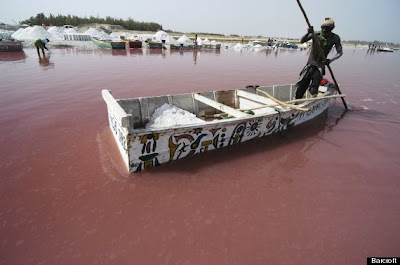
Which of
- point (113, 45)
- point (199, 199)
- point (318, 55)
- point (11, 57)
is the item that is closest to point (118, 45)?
point (113, 45)

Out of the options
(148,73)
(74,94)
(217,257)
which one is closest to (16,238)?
(217,257)

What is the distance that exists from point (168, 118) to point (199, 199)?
2257 millimetres

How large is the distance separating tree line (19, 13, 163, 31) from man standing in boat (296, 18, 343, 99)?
67.6 metres

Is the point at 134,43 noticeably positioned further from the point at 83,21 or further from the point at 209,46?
the point at 83,21

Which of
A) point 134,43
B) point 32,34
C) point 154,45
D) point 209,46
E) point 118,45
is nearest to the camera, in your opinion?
point 118,45

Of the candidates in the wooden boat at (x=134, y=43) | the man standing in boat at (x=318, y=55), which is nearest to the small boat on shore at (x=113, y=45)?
the wooden boat at (x=134, y=43)

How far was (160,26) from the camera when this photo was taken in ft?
224

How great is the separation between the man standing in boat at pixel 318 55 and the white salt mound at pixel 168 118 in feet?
12.2

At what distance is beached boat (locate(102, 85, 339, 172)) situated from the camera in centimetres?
382

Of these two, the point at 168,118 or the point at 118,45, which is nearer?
the point at 168,118

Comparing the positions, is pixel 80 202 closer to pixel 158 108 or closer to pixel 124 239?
pixel 124 239

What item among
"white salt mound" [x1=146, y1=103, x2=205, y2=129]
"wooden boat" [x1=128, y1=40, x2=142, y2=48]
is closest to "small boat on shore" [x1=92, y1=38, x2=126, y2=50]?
"wooden boat" [x1=128, y1=40, x2=142, y2=48]

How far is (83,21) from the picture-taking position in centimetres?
6103

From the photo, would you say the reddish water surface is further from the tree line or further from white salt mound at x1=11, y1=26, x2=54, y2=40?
the tree line
